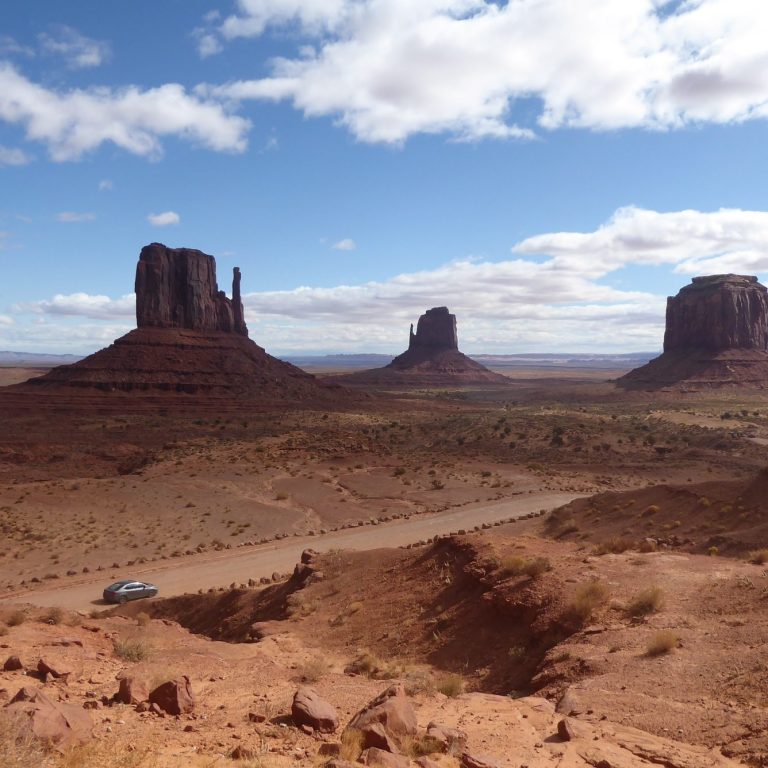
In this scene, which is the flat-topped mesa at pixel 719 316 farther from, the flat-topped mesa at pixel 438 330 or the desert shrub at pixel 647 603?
the desert shrub at pixel 647 603

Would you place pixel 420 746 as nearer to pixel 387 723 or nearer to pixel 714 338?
pixel 387 723

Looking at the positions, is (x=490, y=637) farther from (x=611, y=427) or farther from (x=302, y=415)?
(x=302, y=415)

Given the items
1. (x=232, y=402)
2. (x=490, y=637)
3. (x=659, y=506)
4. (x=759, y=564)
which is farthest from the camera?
(x=232, y=402)

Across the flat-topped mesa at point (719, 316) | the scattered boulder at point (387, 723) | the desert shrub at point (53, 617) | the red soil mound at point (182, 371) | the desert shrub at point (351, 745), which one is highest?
the flat-topped mesa at point (719, 316)

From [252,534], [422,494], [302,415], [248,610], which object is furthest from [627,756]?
[302,415]

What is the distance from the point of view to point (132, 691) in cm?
873

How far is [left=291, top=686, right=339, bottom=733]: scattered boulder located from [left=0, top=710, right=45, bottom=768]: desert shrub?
2.87 meters

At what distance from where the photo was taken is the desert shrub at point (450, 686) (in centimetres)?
1066

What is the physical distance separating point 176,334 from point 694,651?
97.2 metres

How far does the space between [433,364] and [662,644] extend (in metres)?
170

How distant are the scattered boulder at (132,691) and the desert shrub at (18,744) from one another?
80.9 inches

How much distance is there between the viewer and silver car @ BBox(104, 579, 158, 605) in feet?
69.6

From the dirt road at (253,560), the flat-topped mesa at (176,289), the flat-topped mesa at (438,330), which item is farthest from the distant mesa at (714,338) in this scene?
the dirt road at (253,560)

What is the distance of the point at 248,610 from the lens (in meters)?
18.8
